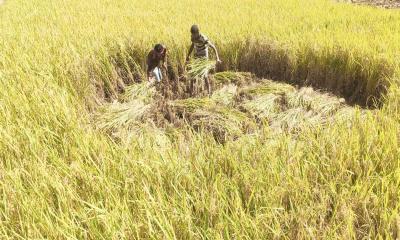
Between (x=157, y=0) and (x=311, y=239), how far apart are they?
7293 mm

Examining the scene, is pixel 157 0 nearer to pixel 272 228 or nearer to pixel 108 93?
pixel 108 93

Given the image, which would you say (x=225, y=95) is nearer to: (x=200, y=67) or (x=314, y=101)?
(x=200, y=67)

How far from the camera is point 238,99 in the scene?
13.1 ft

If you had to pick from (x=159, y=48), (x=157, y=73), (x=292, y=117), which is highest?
(x=159, y=48)

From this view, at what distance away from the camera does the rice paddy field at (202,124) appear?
149cm

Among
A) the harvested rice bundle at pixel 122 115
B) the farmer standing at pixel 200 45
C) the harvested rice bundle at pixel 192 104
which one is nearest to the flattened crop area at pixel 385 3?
the farmer standing at pixel 200 45

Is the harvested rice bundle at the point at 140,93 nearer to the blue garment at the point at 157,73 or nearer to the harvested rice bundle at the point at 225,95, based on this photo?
the blue garment at the point at 157,73

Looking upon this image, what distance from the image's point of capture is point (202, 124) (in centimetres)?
227

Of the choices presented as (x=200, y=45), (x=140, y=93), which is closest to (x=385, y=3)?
(x=200, y=45)

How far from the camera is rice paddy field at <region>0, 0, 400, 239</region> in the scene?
4.88 ft

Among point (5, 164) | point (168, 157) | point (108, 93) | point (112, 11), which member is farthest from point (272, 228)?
point (112, 11)

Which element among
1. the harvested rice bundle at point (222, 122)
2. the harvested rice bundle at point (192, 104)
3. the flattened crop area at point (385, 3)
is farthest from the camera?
the flattened crop area at point (385, 3)

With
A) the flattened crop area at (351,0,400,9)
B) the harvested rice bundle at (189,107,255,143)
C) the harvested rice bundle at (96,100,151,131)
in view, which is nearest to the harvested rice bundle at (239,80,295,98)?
the harvested rice bundle at (189,107,255,143)

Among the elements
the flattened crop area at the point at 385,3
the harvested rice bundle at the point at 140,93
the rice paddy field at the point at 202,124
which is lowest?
the harvested rice bundle at the point at 140,93
